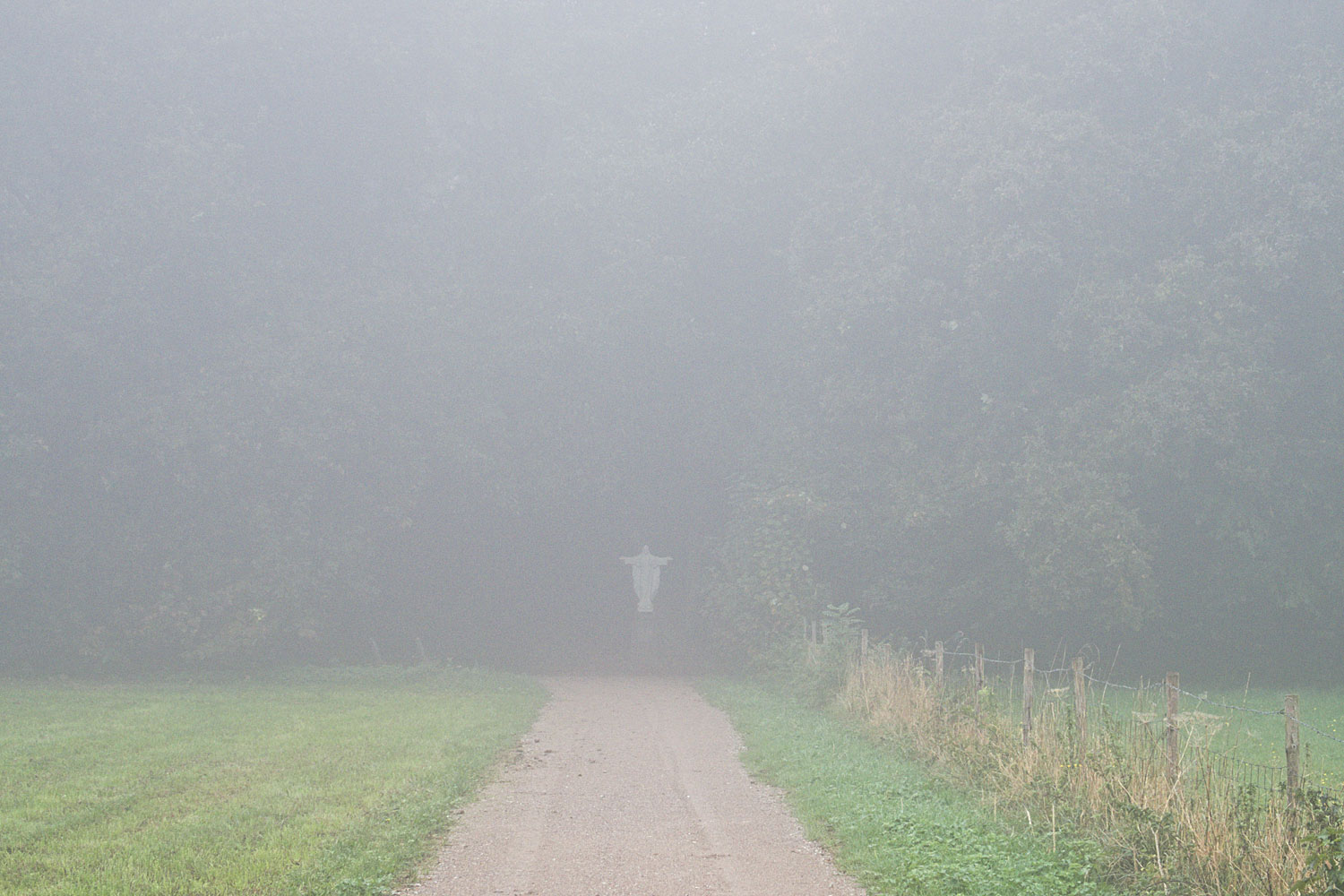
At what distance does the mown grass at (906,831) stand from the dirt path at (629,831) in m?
0.24

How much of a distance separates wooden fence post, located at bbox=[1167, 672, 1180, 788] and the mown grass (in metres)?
0.70

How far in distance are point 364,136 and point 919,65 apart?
11.5 m

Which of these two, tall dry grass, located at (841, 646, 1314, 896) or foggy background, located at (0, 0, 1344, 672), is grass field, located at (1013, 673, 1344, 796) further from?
foggy background, located at (0, 0, 1344, 672)

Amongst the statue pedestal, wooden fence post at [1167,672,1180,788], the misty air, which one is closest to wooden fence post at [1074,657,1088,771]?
wooden fence post at [1167,672,1180,788]

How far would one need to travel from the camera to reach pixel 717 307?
87.7ft

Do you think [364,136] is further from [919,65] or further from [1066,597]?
[1066,597]

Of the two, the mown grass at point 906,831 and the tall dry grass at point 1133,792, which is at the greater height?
the tall dry grass at point 1133,792

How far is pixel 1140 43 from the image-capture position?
2159cm

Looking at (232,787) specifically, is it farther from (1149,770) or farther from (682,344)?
(682,344)

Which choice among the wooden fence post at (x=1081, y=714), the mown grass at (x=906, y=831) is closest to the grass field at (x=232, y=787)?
the mown grass at (x=906, y=831)

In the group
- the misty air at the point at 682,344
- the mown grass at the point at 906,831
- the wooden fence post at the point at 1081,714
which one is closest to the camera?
the mown grass at the point at 906,831

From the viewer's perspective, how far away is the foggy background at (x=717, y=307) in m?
20.9

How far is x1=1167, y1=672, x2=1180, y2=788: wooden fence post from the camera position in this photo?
23.5 ft

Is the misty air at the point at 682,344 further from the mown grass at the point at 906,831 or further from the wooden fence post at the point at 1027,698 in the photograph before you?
the wooden fence post at the point at 1027,698
